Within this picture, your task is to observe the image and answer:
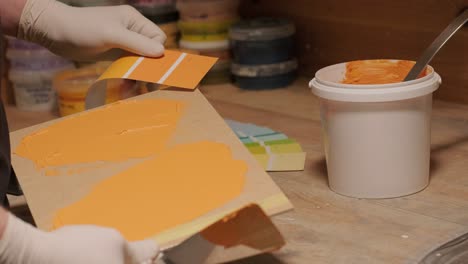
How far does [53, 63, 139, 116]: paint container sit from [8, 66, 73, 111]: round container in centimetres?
9

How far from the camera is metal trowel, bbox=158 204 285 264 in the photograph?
62 cm

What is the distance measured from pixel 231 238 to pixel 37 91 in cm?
98

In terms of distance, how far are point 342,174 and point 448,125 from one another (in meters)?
0.32

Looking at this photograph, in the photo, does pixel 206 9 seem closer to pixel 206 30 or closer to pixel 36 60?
pixel 206 30

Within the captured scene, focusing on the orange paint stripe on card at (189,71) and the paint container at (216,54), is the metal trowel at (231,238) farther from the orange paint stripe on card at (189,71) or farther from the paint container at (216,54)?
the paint container at (216,54)

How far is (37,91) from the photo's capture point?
1.51 metres

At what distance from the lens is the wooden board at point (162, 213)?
0.67 meters

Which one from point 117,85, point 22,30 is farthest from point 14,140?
point 117,85

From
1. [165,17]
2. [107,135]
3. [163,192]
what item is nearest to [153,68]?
[107,135]

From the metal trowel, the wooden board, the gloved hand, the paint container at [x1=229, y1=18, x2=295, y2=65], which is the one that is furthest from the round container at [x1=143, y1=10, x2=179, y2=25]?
the metal trowel

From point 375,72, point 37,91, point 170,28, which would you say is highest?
point 375,72

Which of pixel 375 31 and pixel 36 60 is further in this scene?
pixel 36 60

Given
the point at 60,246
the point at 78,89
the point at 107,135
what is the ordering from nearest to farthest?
1. the point at 60,246
2. the point at 107,135
3. the point at 78,89

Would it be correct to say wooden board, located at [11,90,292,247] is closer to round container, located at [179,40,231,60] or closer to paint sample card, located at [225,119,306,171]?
paint sample card, located at [225,119,306,171]
